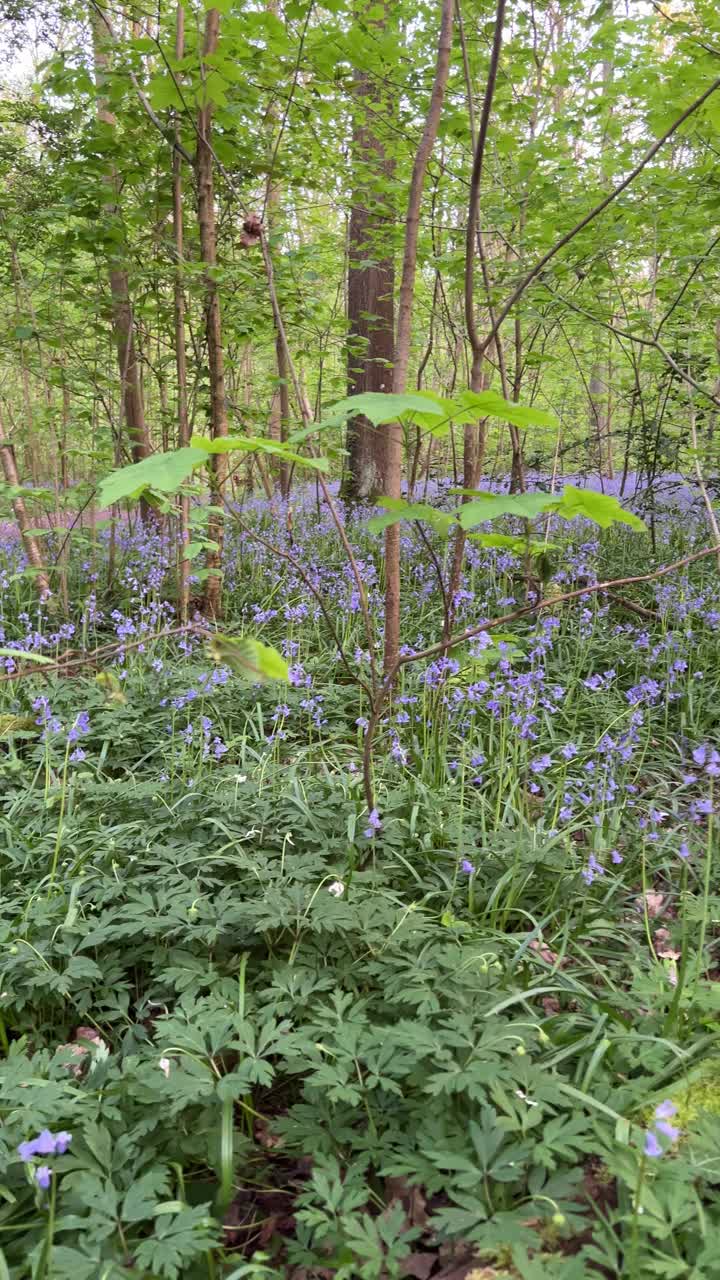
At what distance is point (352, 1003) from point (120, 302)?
4.54 metres

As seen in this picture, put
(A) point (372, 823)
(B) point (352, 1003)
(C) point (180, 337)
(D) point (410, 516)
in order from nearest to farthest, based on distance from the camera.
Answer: (D) point (410, 516), (B) point (352, 1003), (A) point (372, 823), (C) point (180, 337)

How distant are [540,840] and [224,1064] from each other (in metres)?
1.22

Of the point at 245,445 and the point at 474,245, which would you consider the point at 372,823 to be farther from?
the point at 474,245

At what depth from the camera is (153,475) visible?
1038mm

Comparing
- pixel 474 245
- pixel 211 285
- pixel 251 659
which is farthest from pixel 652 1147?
pixel 211 285

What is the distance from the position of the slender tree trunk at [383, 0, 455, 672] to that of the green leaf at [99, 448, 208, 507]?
1.08m

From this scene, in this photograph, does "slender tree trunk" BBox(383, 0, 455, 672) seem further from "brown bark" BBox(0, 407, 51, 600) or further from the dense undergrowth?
"brown bark" BBox(0, 407, 51, 600)

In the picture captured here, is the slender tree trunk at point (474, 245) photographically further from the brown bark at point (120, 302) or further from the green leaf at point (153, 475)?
the brown bark at point (120, 302)

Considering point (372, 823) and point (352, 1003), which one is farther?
point (372, 823)

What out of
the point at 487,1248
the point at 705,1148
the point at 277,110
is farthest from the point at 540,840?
the point at 277,110

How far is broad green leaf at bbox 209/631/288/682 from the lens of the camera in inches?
40.7

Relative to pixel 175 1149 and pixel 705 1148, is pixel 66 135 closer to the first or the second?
pixel 175 1149

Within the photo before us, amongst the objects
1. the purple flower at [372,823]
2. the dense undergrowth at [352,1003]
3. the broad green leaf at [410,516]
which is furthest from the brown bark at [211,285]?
the broad green leaf at [410,516]

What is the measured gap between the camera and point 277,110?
4.42m
